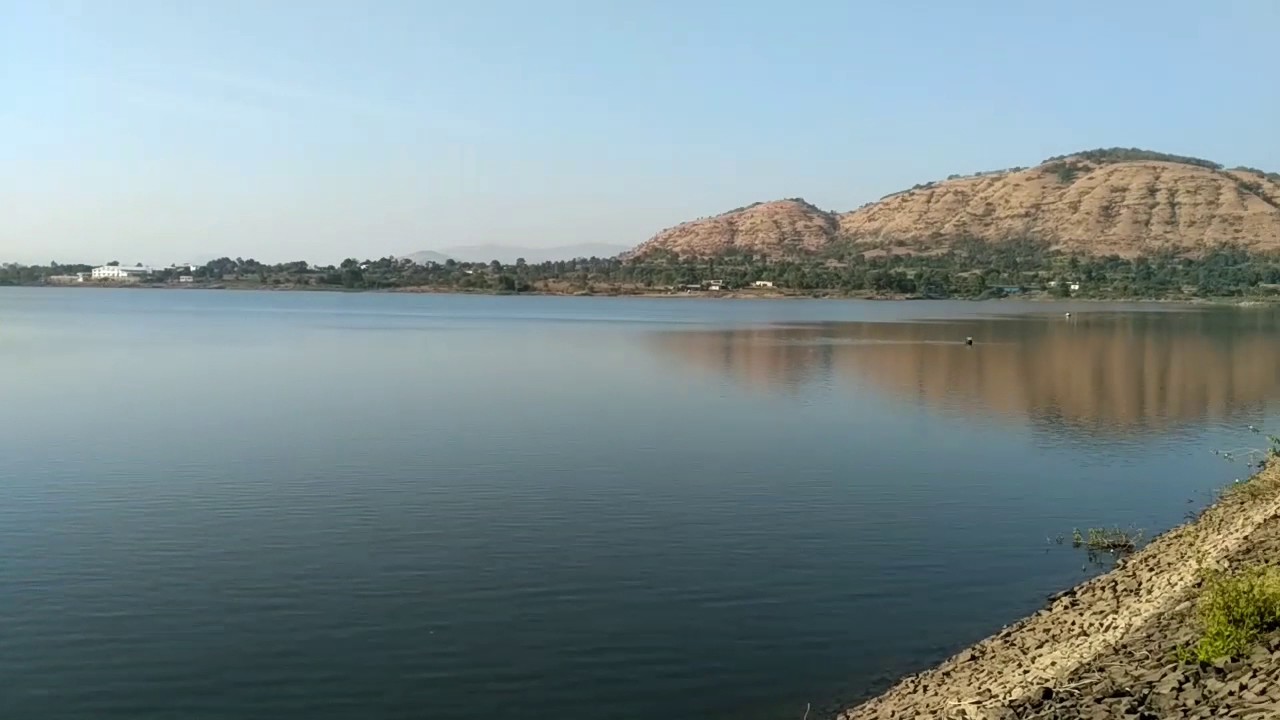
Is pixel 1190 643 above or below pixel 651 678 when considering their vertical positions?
above

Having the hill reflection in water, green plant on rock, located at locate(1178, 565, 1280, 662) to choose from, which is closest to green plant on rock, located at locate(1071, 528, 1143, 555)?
green plant on rock, located at locate(1178, 565, 1280, 662)

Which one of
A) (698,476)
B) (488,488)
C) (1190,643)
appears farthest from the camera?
(698,476)

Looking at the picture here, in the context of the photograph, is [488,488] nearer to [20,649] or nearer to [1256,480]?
[20,649]

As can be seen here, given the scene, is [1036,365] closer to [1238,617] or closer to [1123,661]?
[1123,661]

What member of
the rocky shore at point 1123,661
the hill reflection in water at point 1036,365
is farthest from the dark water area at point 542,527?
the rocky shore at point 1123,661

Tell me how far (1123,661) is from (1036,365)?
44.9 meters

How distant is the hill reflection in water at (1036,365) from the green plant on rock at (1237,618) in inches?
900

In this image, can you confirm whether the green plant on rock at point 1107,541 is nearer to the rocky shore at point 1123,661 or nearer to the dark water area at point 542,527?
the dark water area at point 542,527

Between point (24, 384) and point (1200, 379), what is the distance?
44265 mm

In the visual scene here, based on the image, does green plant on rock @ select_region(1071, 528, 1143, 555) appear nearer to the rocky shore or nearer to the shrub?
the rocky shore

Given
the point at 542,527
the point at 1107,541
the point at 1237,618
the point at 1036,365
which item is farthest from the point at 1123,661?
the point at 1036,365

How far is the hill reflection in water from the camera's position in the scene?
37.1 meters

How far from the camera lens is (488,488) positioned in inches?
853

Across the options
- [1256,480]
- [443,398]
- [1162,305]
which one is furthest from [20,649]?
[1162,305]
